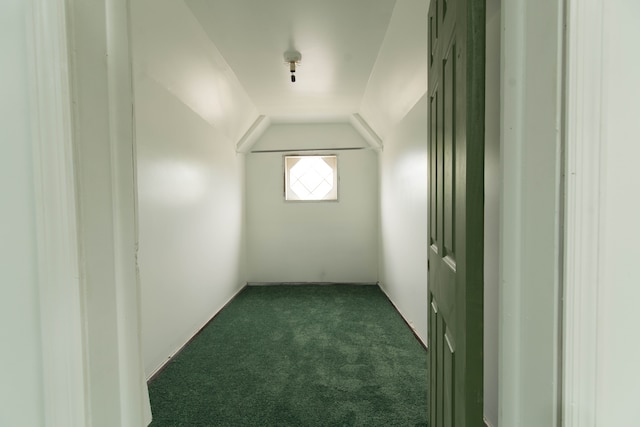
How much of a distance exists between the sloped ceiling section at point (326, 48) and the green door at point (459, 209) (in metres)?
1.04

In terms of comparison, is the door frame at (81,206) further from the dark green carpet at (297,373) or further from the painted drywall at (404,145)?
the painted drywall at (404,145)

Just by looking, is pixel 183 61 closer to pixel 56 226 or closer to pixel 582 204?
pixel 56 226

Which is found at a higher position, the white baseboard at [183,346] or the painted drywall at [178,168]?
the painted drywall at [178,168]

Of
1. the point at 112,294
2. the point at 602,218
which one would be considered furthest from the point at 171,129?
the point at 602,218

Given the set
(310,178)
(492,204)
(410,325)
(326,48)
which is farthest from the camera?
(310,178)

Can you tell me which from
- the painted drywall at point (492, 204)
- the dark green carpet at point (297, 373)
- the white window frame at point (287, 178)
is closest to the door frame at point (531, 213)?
the painted drywall at point (492, 204)

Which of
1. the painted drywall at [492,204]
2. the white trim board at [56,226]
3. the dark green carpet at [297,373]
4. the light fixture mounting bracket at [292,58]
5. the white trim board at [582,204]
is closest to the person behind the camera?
the white trim board at [582,204]

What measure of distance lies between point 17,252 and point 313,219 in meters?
4.01

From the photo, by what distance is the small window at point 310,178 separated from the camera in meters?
4.66

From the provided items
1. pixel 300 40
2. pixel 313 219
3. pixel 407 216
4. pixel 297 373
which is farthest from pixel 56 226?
pixel 313 219

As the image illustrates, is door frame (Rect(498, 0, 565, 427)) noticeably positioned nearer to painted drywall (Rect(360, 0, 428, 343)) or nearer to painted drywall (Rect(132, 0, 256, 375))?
painted drywall (Rect(360, 0, 428, 343))

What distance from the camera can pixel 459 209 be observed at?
81cm

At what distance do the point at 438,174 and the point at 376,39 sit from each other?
67.7 inches

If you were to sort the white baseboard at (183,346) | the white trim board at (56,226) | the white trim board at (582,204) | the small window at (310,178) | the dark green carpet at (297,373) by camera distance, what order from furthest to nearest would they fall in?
the small window at (310,178), the white baseboard at (183,346), the dark green carpet at (297,373), the white trim board at (56,226), the white trim board at (582,204)
